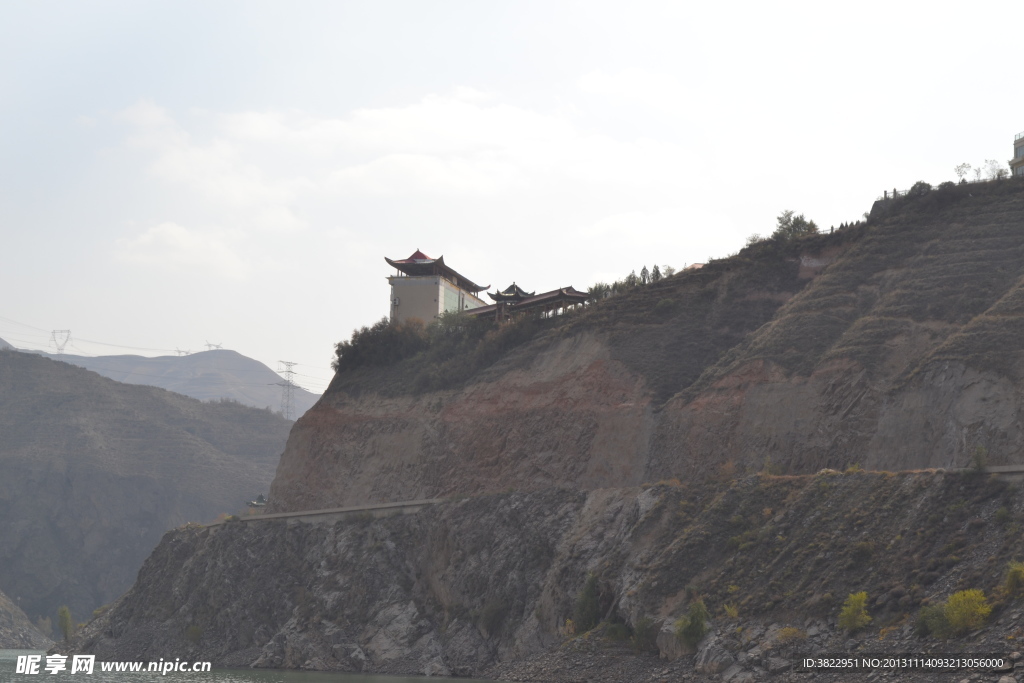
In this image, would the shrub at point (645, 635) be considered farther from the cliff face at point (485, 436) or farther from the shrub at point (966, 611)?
the cliff face at point (485, 436)

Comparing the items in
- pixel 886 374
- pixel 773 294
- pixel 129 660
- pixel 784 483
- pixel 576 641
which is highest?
pixel 773 294

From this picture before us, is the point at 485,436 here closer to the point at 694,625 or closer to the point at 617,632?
the point at 617,632

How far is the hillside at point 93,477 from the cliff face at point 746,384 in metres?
67.7

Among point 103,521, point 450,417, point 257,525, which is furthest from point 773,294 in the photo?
point 103,521

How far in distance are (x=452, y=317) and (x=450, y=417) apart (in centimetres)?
1205

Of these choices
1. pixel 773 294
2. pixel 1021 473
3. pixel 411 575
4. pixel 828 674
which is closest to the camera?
pixel 828 674

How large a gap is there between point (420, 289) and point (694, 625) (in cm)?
4692

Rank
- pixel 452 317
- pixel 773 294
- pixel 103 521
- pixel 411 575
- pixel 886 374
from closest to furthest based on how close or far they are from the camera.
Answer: pixel 886 374 < pixel 411 575 < pixel 773 294 < pixel 452 317 < pixel 103 521

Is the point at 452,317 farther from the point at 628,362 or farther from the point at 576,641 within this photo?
the point at 576,641

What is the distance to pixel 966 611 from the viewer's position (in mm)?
32219

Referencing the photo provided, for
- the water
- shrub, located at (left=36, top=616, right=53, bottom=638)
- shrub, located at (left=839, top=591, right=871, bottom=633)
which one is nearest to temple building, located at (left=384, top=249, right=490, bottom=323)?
the water

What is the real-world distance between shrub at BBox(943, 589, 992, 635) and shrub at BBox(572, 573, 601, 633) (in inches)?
606

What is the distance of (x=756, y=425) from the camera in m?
51.1

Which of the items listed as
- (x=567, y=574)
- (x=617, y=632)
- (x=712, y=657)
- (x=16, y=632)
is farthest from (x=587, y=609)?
(x=16, y=632)
